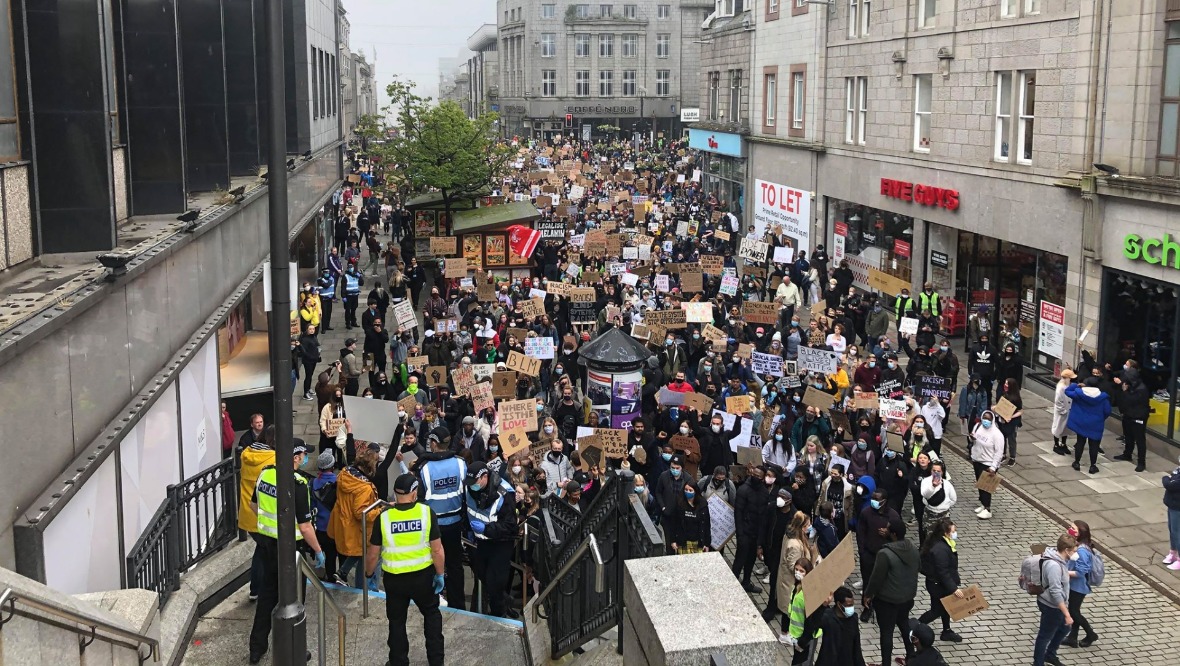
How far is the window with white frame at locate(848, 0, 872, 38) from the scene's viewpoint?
31.8 metres

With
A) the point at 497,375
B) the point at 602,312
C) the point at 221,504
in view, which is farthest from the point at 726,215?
A: the point at 221,504

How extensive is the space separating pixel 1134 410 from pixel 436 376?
11.0 meters

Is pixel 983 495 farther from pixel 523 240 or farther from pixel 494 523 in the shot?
pixel 523 240

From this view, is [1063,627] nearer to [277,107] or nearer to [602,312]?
[277,107]

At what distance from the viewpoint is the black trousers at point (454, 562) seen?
1083 cm

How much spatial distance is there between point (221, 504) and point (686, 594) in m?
7.54

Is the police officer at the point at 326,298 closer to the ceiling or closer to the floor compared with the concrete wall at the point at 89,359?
closer to the floor

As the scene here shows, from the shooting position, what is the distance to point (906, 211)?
2941 centimetres

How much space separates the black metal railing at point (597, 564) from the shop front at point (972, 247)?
47.9 ft

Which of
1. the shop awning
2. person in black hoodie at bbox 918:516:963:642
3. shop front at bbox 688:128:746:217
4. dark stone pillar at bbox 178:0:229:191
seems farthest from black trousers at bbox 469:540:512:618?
shop front at bbox 688:128:746:217

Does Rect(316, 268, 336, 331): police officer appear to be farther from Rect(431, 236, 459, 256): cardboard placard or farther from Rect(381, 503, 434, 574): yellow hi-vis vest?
Rect(381, 503, 434, 574): yellow hi-vis vest

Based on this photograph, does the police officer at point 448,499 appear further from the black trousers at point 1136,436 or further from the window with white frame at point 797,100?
the window with white frame at point 797,100

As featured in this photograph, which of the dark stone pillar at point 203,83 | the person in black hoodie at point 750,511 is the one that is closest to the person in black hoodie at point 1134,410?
the person in black hoodie at point 750,511

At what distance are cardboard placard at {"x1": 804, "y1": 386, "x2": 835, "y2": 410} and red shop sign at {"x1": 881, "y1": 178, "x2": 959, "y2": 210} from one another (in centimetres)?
1227
